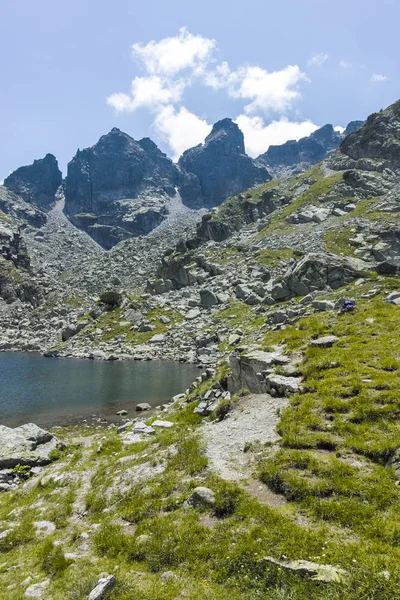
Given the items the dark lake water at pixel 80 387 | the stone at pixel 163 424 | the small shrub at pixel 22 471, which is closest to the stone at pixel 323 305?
the dark lake water at pixel 80 387

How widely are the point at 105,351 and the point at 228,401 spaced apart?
2821 inches

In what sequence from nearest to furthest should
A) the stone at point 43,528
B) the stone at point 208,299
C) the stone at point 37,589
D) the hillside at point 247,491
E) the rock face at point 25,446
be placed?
the hillside at point 247,491
the stone at point 37,589
the stone at point 43,528
the rock face at point 25,446
the stone at point 208,299

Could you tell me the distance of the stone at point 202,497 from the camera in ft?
36.7

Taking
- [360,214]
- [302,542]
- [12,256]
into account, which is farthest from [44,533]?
[12,256]

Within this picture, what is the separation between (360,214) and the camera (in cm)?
11731

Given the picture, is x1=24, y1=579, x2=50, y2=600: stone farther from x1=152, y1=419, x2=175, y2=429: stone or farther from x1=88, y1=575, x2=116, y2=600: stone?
x1=152, y1=419, x2=175, y2=429: stone

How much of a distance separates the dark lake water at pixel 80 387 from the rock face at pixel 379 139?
164m

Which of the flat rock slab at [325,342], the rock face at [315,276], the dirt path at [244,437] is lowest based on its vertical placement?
the dirt path at [244,437]

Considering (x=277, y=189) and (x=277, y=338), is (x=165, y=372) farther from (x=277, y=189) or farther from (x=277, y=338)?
(x=277, y=189)

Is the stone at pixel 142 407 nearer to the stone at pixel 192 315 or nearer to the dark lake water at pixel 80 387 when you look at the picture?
the dark lake water at pixel 80 387

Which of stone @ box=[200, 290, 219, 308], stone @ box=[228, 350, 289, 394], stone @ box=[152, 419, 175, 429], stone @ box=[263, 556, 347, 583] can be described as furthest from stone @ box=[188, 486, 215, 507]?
stone @ box=[200, 290, 219, 308]

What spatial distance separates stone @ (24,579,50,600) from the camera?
30.1ft

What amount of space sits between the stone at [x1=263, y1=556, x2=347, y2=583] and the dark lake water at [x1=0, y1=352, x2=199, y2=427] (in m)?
32.1

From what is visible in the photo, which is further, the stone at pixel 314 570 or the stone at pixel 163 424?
the stone at pixel 163 424
